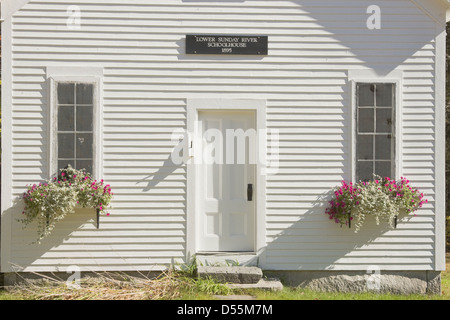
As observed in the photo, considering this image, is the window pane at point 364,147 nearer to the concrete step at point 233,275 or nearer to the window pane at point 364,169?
the window pane at point 364,169

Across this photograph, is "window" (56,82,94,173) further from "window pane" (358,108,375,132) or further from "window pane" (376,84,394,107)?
"window pane" (376,84,394,107)

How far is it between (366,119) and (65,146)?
13.9 ft

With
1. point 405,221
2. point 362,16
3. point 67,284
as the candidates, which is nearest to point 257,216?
point 405,221

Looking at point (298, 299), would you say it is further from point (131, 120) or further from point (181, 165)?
point (131, 120)

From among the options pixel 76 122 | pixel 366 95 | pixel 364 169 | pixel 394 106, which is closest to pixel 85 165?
pixel 76 122

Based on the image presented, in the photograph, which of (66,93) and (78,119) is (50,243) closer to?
(78,119)

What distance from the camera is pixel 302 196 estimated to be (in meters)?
7.00

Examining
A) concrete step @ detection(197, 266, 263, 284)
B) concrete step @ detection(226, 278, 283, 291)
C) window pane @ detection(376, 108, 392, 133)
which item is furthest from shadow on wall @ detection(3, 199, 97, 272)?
window pane @ detection(376, 108, 392, 133)

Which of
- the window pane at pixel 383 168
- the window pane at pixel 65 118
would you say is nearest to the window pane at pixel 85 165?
the window pane at pixel 65 118

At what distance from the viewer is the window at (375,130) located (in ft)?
23.0

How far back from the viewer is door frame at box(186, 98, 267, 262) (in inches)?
A: 271

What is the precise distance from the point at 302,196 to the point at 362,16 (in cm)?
269

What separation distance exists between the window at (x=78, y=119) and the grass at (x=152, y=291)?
158cm

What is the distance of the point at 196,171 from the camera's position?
6984 millimetres
